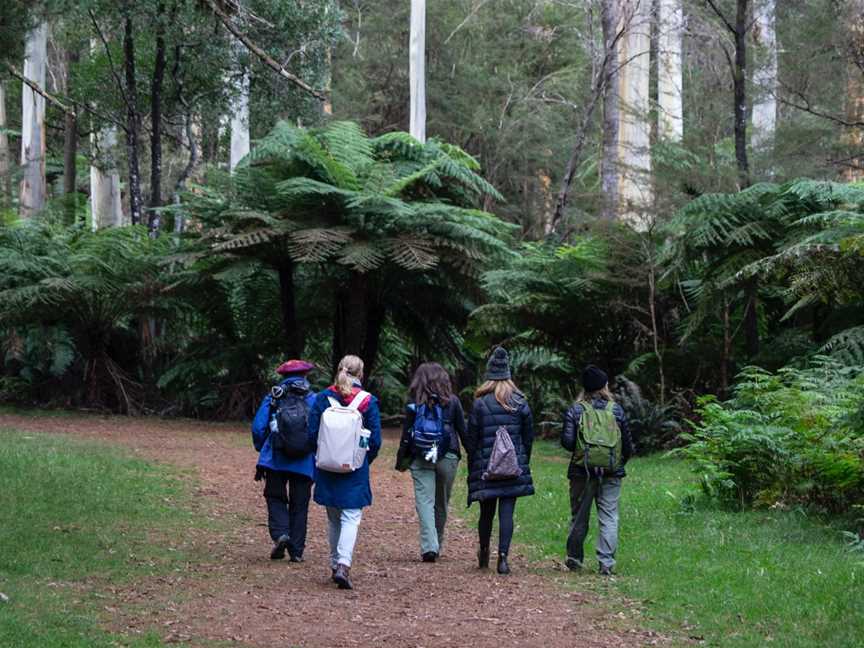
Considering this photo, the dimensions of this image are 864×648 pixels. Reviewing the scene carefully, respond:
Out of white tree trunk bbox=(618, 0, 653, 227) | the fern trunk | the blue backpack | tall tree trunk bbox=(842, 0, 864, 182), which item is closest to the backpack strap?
the blue backpack

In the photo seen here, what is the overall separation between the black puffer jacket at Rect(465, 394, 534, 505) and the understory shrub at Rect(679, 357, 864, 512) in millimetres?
2322

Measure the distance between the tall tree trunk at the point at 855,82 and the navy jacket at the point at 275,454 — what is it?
39.3 feet

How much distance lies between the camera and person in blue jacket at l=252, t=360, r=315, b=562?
28.0 feet

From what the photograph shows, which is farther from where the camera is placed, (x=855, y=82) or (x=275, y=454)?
(x=855, y=82)

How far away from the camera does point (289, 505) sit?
8766mm

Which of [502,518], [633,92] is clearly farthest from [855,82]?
[502,518]

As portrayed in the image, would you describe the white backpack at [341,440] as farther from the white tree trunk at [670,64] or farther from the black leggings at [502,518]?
the white tree trunk at [670,64]

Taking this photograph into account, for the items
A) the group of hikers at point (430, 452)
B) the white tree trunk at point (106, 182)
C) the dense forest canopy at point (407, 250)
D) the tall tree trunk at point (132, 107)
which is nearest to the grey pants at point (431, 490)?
the group of hikers at point (430, 452)

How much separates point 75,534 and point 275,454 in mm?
1665

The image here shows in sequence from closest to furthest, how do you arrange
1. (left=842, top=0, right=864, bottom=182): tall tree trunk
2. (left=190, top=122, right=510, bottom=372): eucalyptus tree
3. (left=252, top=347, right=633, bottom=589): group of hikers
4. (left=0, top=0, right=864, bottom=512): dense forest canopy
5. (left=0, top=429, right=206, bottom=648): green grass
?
1. (left=0, top=429, right=206, bottom=648): green grass
2. (left=252, top=347, right=633, bottom=589): group of hikers
3. (left=0, top=0, right=864, bottom=512): dense forest canopy
4. (left=190, top=122, right=510, bottom=372): eucalyptus tree
5. (left=842, top=0, right=864, bottom=182): tall tree trunk

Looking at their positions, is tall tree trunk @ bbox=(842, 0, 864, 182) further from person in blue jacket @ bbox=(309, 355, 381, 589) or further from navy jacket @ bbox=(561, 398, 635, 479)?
person in blue jacket @ bbox=(309, 355, 381, 589)

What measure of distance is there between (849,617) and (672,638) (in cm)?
97

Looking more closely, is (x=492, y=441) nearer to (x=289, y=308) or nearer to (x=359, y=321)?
(x=359, y=321)

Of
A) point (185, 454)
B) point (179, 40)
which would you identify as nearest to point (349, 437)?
point (185, 454)
